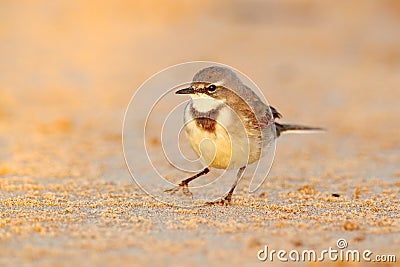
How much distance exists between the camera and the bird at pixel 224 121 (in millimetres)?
4617

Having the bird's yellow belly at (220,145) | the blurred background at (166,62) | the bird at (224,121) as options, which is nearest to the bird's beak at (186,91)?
the bird at (224,121)

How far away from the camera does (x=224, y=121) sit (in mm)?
4660

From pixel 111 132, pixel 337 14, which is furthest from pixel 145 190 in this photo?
pixel 337 14

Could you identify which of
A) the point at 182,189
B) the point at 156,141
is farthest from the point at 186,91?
the point at 156,141

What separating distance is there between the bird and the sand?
389 millimetres

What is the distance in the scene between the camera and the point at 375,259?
3.48 metres

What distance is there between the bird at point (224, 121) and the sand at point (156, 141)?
39cm

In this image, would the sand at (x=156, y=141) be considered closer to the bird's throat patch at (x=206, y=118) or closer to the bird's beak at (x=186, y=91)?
the bird's throat patch at (x=206, y=118)

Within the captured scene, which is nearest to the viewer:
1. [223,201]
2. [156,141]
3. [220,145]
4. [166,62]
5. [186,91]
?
[220,145]

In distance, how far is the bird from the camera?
462 cm

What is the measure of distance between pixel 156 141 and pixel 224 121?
333 cm

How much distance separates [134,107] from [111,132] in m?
1.78

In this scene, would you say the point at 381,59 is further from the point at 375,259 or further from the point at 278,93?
the point at 375,259

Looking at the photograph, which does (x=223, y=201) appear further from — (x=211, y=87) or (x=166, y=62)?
(x=166, y=62)
